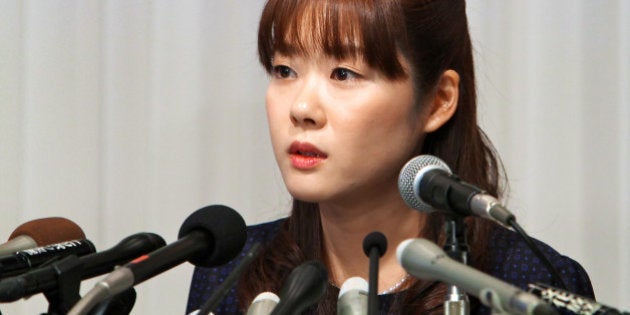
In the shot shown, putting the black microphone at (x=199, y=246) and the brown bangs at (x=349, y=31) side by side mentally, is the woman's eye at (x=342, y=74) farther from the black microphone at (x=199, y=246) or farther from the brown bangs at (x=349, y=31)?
the black microphone at (x=199, y=246)

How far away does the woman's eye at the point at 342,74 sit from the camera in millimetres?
1643

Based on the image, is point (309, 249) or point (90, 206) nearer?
point (309, 249)

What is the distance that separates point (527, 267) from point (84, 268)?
35.5 inches

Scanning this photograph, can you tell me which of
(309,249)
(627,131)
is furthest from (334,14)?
(627,131)

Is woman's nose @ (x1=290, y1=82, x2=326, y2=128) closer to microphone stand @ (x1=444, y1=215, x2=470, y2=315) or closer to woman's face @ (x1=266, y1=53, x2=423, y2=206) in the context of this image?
woman's face @ (x1=266, y1=53, x2=423, y2=206)

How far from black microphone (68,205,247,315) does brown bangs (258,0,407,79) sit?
49cm

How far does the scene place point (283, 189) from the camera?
2418mm

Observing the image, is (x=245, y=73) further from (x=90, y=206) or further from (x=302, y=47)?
(x=302, y=47)

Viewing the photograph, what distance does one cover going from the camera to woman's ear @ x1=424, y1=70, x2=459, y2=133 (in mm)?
1767

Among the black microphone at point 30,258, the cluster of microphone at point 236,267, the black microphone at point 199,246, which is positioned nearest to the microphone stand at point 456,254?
the cluster of microphone at point 236,267

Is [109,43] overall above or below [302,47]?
below

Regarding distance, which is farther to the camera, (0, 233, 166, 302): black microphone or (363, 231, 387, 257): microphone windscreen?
(363, 231, 387, 257): microphone windscreen

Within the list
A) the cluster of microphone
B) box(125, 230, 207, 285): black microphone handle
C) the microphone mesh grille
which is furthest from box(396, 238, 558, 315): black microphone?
box(125, 230, 207, 285): black microphone handle

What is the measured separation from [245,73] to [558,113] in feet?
2.28
